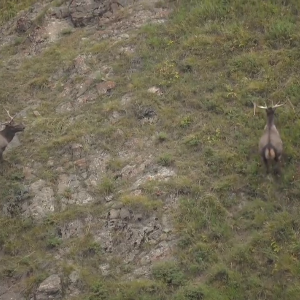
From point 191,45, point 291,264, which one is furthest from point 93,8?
point 291,264

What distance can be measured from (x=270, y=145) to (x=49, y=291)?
641 centimetres

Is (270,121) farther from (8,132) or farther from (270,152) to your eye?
(8,132)

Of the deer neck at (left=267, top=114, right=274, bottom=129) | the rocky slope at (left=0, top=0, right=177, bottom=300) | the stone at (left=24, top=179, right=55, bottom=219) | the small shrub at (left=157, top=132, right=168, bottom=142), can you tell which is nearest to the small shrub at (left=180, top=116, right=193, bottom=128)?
the small shrub at (left=157, top=132, right=168, bottom=142)

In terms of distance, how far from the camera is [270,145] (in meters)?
14.9

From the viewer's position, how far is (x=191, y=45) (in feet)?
66.0

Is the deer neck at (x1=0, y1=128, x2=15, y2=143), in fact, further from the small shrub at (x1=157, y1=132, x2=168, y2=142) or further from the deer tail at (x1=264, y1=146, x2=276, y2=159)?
the deer tail at (x1=264, y1=146, x2=276, y2=159)

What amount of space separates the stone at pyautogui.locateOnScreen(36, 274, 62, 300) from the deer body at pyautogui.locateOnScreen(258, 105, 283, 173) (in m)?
5.92

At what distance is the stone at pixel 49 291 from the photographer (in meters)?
13.6

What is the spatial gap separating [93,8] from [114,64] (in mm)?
4292

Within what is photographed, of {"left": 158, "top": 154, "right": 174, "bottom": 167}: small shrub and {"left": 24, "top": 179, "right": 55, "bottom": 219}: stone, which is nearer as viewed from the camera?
{"left": 24, "top": 179, "right": 55, "bottom": 219}: stone

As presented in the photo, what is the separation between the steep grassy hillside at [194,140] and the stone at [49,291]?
277 millimetres

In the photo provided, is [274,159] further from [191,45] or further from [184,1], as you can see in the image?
[184,1]

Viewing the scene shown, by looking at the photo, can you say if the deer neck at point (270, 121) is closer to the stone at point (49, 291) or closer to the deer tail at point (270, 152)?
the deer tail at point (270, 152)

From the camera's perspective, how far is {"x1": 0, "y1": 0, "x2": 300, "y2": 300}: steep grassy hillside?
13531 mm
